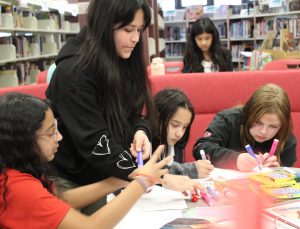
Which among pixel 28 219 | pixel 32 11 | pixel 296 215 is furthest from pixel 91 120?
pixel 32 11

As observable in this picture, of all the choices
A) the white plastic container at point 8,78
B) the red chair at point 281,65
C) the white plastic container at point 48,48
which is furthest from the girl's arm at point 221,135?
the white plastic container at point 48,48

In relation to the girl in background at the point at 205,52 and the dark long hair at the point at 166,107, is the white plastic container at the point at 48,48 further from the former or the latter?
the dark long hair at the point at 166,107

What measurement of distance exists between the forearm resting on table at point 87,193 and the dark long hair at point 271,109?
70cm

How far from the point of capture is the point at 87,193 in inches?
45.4

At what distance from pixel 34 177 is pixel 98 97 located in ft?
1.21

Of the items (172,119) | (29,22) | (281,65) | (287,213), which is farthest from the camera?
(29,22)

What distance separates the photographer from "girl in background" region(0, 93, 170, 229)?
84 centimetres

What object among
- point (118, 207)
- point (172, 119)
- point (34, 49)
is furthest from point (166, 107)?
point (34, 49)

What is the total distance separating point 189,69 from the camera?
3236 millimetres

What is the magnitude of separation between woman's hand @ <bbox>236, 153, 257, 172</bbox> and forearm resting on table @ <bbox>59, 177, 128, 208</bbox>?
0.51 meters

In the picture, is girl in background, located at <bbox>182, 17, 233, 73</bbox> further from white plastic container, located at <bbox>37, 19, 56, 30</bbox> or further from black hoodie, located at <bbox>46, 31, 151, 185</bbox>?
white plastic container, located at <bbox>37, 19, 56, 30</bbox>

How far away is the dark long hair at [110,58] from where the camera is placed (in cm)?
117

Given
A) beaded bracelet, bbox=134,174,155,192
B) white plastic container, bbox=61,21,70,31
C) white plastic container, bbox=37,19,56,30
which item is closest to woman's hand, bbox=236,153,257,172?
beaded bracelet, bbox=134,174,155,192

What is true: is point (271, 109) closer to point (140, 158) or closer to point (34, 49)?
point (140, 158)
